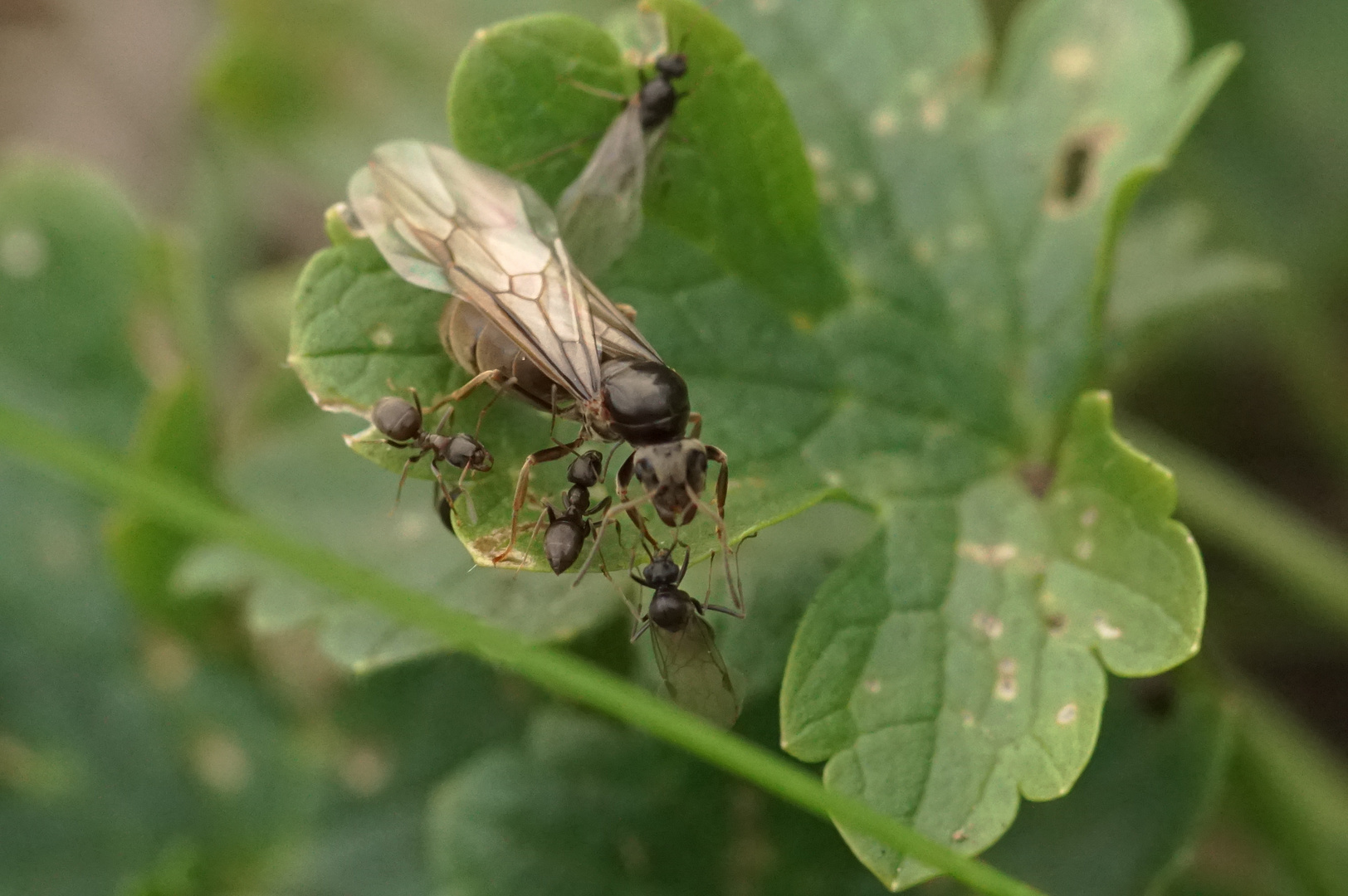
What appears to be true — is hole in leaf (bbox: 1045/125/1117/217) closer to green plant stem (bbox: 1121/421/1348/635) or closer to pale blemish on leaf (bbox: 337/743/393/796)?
green plant stem (bbox: 1121/421/1348/635)

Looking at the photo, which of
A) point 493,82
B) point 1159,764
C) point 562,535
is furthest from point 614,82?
point 1159,764

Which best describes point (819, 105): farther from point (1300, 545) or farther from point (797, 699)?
point (1300, 545)

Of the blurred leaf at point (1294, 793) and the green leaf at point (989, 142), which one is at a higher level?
the green leaf at point (989, 142)

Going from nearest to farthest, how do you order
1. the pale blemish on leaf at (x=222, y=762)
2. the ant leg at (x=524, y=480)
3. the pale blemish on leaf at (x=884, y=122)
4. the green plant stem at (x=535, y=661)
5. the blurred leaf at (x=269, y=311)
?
the green plant stem at (x=535, y=661) → the ant leg at (x=524, y=480) → the pale blemish on leaf at (x=884, y=122) → the pale blemish on leaf at (x=222, y=762) → the blurred leaf at (x=269, y=311)

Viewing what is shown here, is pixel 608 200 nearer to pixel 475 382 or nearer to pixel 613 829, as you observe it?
pixel 475 382

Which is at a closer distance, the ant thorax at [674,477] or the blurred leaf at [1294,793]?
the ant thorax at [674,477]

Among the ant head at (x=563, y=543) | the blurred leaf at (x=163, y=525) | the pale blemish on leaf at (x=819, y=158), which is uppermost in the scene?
the pale blemish on leaf at (x=819, y=158)

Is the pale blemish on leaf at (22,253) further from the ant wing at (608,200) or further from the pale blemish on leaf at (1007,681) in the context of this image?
the pale blemish on leaf at (1007,681)

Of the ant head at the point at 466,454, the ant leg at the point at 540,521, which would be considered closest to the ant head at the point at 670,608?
the ant leg at the point at 540,521
